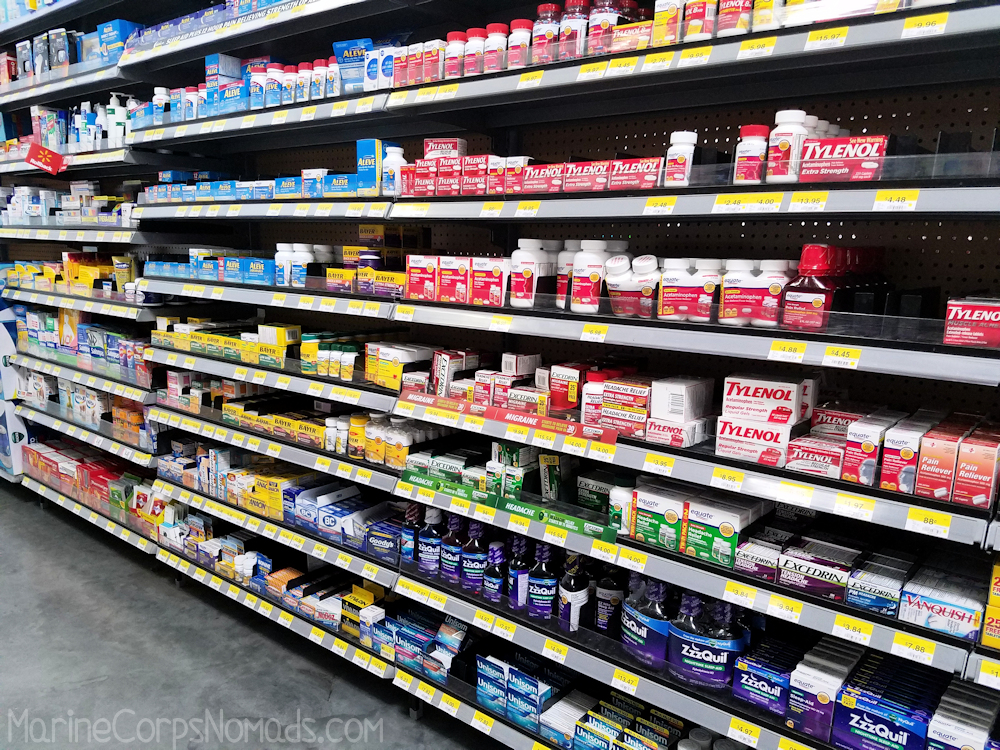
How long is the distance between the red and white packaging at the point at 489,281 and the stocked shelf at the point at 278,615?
5.31 ft

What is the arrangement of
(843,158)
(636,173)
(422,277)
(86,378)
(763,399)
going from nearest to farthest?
(843,158), (763,399), (636,173), (422,277), (86,378)

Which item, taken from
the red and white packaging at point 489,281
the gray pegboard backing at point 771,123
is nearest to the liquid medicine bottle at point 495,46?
the gray pegboard backing at point 771,123

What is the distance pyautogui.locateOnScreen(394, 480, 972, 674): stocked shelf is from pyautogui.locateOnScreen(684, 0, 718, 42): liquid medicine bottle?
1463mm

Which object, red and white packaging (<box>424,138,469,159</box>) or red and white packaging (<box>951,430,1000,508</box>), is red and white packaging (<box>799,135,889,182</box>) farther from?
red and white packaging (<box>424,138,469,159</box>)

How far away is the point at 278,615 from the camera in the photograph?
318 centimetres

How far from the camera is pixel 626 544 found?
206cm

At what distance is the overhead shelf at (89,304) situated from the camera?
380cm

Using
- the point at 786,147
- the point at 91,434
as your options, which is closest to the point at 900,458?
the point at 786,147

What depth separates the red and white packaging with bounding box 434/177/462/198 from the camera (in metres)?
2.34

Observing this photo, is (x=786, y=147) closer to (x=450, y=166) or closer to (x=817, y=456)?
(x=817, y=456)

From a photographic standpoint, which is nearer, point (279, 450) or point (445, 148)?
point (445, 148)

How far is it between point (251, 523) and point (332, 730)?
1120 millimetres

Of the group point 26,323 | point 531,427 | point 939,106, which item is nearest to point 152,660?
point 531,427

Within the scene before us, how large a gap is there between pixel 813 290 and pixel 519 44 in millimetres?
1207
